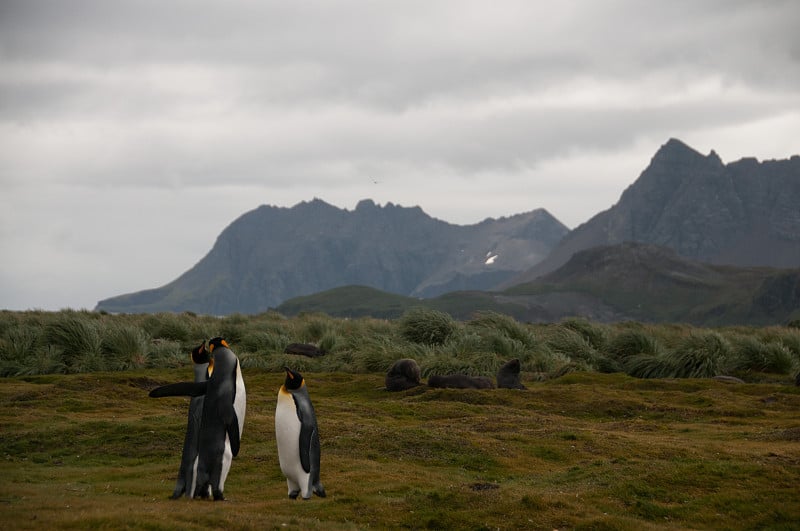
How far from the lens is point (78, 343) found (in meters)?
26.2

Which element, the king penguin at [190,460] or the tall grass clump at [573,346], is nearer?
the king penguin at [190,460]

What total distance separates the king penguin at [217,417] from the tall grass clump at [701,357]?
1855cm

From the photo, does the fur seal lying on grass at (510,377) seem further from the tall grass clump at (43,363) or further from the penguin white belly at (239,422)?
the penguin white belly at (239,422)

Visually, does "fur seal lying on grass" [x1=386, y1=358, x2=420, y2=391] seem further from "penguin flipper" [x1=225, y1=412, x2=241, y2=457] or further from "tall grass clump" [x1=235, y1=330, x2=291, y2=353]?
"penguin flipper" [x1=225, y1=412, x2=241, y2=457]

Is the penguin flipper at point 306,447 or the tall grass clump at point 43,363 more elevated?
the tall grass clump at point 43,363

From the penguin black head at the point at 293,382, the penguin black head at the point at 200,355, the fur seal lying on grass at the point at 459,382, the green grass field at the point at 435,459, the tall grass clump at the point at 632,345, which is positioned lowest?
the green grass field at the point at 435,459

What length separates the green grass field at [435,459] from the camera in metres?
9.95

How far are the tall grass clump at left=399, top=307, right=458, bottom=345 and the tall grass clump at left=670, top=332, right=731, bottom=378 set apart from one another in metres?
7.22

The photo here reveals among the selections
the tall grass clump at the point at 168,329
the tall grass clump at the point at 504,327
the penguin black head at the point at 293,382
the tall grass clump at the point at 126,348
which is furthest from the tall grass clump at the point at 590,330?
the penguin black head at the point at 293,382

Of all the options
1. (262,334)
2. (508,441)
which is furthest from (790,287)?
(508,441)

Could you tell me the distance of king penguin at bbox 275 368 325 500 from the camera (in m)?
11.0

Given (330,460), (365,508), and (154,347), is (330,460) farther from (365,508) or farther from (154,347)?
(154,347)

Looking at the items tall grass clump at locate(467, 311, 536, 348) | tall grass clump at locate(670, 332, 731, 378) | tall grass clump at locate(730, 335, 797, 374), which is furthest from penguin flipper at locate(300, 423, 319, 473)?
tall grass clump at locate(730, 335, 797, 374)

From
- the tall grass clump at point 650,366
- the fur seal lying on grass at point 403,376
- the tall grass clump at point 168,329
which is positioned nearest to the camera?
the fur seal lying on grass at point 403,376
